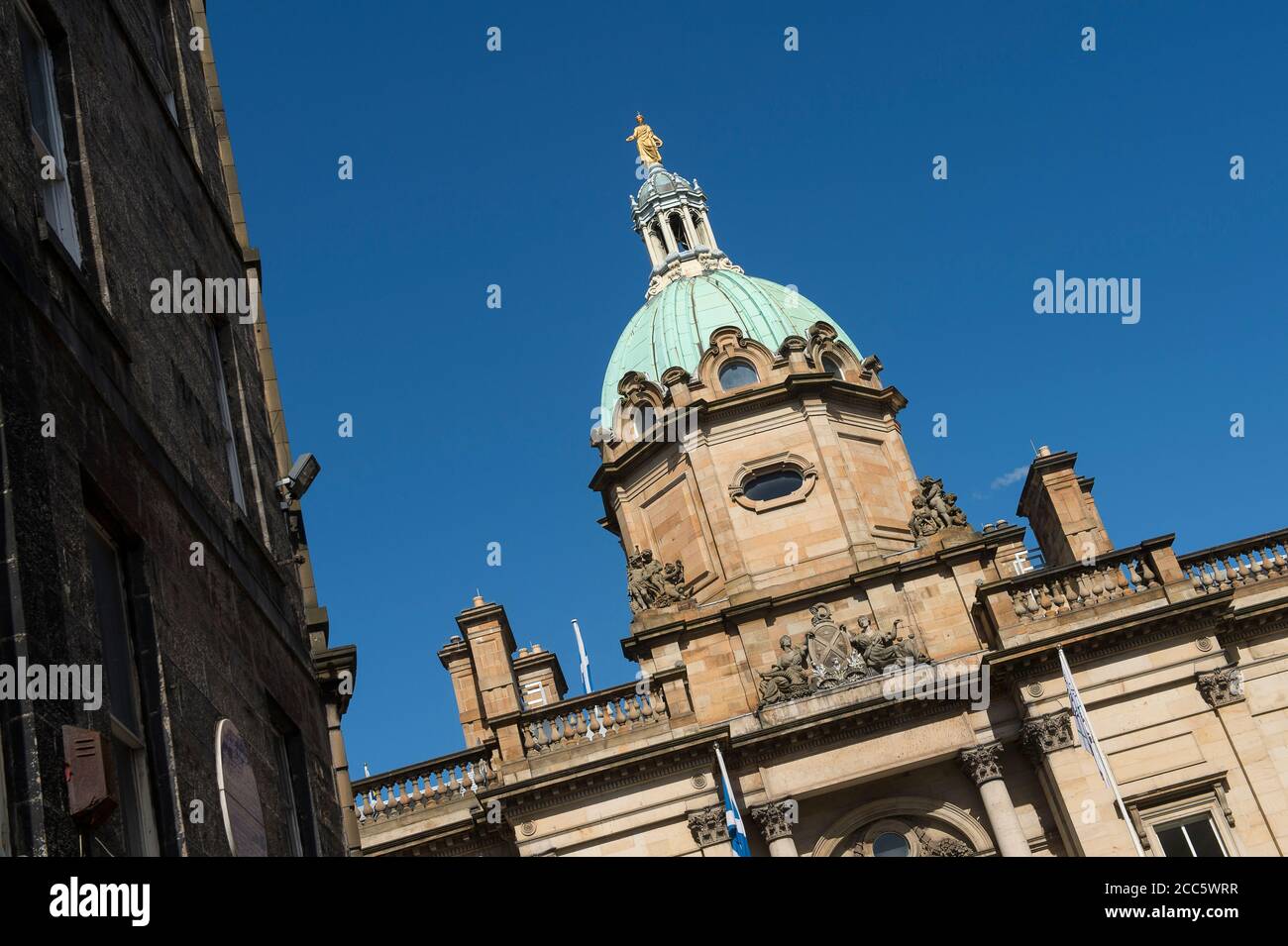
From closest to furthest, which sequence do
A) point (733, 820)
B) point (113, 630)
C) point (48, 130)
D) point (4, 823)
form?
point (4, 823) → point (113, 630) → point (48, 130) → point (733, 820)

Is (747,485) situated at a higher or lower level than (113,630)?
higher

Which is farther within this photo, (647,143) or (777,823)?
Answer: (647,143)

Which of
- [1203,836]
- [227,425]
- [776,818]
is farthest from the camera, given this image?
[776,818]

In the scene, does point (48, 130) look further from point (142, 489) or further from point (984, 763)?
point (984, 763)

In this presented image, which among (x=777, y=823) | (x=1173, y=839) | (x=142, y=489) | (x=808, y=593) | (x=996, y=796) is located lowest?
(x=1173, y=839)

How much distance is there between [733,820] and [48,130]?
75.0ft

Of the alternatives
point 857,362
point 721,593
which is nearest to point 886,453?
point 857,362

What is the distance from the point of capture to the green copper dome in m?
43.2

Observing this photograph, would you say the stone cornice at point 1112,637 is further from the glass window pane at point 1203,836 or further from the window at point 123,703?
the window at point 123,703

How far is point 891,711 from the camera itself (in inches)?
1300

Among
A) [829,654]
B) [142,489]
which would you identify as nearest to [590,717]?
[829,654]

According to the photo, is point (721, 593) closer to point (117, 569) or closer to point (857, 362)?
point (857, 362)

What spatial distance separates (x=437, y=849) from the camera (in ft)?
109
